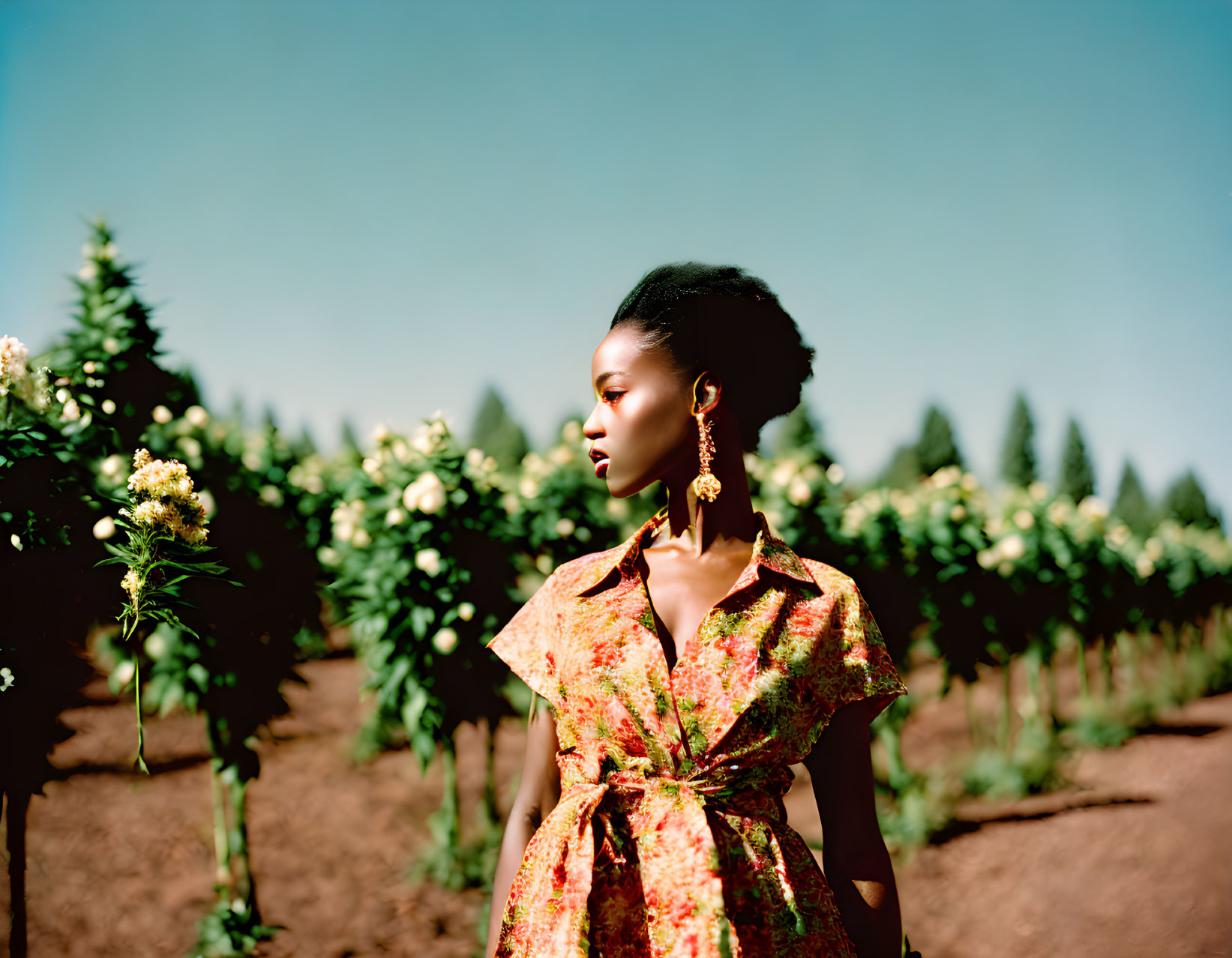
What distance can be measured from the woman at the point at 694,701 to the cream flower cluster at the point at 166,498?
107 cm

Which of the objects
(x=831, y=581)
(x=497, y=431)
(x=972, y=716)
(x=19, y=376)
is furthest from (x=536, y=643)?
(x=497, y=431)

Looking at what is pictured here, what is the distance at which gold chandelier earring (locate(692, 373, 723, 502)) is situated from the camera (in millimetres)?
1750

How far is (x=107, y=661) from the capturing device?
11.4 ft

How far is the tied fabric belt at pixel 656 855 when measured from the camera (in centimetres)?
148

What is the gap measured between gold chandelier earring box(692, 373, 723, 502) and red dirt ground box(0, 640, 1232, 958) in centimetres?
310

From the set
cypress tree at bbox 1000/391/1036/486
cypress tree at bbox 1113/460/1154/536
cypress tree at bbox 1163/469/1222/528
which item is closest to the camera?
cypress tree at bbox 1163/469/1222/528

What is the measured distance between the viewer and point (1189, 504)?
48.9ft

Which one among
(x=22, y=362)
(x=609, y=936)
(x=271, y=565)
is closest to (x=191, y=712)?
(x=271, y=565)

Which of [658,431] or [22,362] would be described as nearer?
[658,431]

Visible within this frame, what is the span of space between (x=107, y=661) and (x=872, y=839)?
3.35 m

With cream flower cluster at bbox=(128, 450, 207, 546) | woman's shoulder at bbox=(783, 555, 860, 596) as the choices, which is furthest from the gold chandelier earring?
cream flower cluster at bbox=(128, 450, 207, 546)

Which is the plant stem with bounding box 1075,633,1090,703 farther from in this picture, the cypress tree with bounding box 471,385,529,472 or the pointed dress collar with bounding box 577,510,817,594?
the cypress tree with bounding box 471,385,529,472

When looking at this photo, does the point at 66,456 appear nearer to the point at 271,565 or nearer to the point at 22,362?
the point at 22,362

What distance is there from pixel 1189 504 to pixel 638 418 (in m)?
17.0
